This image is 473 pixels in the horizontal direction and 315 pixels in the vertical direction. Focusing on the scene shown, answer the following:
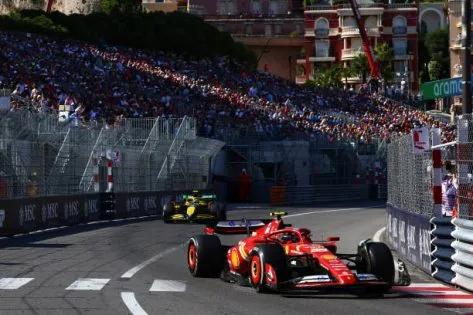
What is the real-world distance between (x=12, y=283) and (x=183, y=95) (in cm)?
4130

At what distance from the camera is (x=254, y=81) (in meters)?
69.0

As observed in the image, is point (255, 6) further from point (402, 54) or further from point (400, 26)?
point (402, 54)

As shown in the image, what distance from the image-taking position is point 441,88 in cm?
1969

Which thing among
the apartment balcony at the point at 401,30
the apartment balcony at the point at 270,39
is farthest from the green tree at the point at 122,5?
the apartment balcony at the point at 401,30

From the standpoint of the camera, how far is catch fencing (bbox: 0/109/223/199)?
25547 millimetres

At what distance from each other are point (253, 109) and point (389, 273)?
44720 millimetres

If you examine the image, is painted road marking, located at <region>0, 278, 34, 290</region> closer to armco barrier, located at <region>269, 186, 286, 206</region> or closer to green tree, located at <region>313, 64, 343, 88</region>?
armco barrier, located at <region>269, 186, 286, 206</region>

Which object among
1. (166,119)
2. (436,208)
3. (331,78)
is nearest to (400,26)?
(331,78)

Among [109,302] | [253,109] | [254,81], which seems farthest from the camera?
[254,81]

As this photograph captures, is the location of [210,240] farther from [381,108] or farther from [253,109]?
[381,108]

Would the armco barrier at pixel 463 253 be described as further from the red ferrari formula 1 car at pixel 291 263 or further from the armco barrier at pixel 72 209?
the armco barrier at pixel 72 209

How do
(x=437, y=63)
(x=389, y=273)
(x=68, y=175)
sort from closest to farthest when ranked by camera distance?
(x=389, y=273) < (x=68, y=175) < (x=437, y=63)

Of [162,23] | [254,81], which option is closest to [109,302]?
[254,81]

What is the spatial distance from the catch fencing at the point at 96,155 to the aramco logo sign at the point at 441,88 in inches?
393
